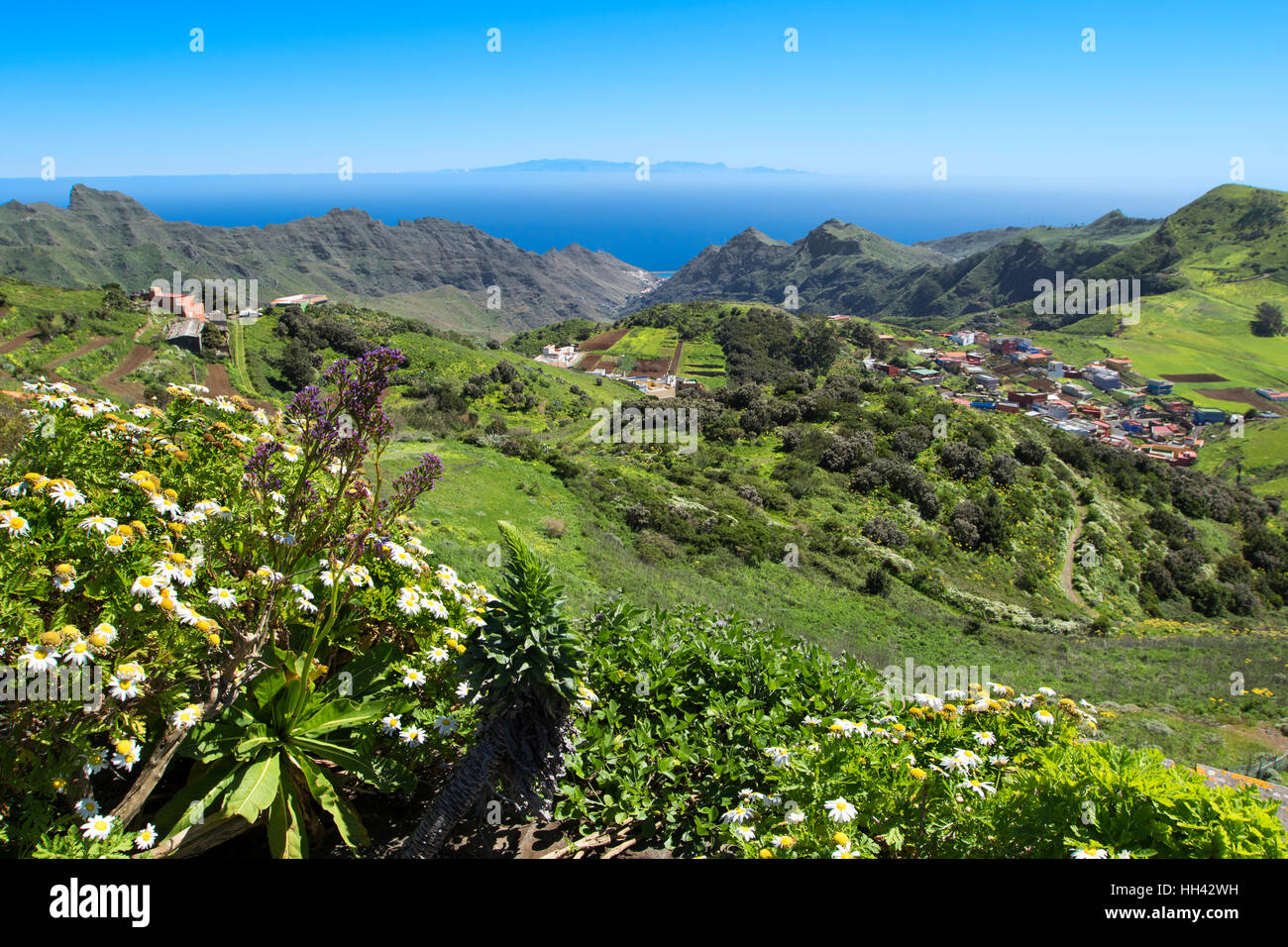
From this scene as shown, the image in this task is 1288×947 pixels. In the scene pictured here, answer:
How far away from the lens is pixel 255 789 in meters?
3.39

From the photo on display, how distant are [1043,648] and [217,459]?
19.5 metres

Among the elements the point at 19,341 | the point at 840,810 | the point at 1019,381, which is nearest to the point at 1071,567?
the point at 840,810

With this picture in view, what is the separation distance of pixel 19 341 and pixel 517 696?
4178 cm

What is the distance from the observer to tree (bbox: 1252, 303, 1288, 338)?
102750 millimetres

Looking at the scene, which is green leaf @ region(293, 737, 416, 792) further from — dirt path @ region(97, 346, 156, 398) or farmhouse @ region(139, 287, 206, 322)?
farmhouse @ region(139, 287, 206, 322)

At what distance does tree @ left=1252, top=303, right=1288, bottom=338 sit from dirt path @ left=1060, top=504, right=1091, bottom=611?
108 metres

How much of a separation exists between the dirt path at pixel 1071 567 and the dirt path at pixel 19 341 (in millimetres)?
45514

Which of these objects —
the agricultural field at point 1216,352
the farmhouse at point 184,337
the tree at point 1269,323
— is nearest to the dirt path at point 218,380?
the farmhouse at point 184,337

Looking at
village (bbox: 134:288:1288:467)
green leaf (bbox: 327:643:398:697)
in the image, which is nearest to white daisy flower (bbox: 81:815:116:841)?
green leaf (bbox: 327:643:398:697)

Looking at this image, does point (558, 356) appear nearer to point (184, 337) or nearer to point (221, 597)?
point (184, 337)

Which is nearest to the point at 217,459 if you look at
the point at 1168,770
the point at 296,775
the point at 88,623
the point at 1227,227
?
the point at 88,623
